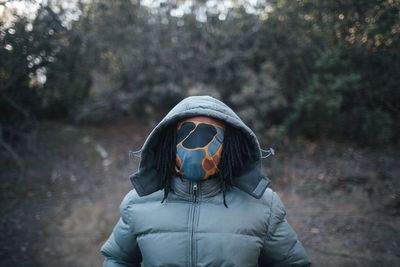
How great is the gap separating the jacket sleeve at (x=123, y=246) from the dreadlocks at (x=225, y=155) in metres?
0.30

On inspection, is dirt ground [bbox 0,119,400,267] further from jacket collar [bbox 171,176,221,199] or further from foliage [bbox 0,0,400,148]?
jacket collar [bbox 171,176,221,199]

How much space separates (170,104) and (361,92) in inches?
130

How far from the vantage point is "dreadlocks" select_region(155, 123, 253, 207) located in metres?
2.11

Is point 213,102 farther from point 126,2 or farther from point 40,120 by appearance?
point 40,120

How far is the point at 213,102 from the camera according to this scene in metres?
2.14

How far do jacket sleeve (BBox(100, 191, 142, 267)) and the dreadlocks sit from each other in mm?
296

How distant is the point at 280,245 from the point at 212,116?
34.2 inches

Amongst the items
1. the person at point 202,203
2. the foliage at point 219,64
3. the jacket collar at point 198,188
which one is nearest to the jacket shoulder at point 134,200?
the person at point 202,203

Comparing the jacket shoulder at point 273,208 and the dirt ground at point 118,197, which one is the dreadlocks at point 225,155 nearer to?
the jacket shoulder at point 273,208

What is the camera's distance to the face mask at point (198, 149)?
1.98 m

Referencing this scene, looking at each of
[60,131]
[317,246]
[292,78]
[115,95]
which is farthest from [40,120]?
[317,246]

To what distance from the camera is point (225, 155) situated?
211cm

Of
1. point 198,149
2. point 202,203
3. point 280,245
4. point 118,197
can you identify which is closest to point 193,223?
point 202,203

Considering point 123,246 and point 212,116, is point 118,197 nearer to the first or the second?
point 123,246
